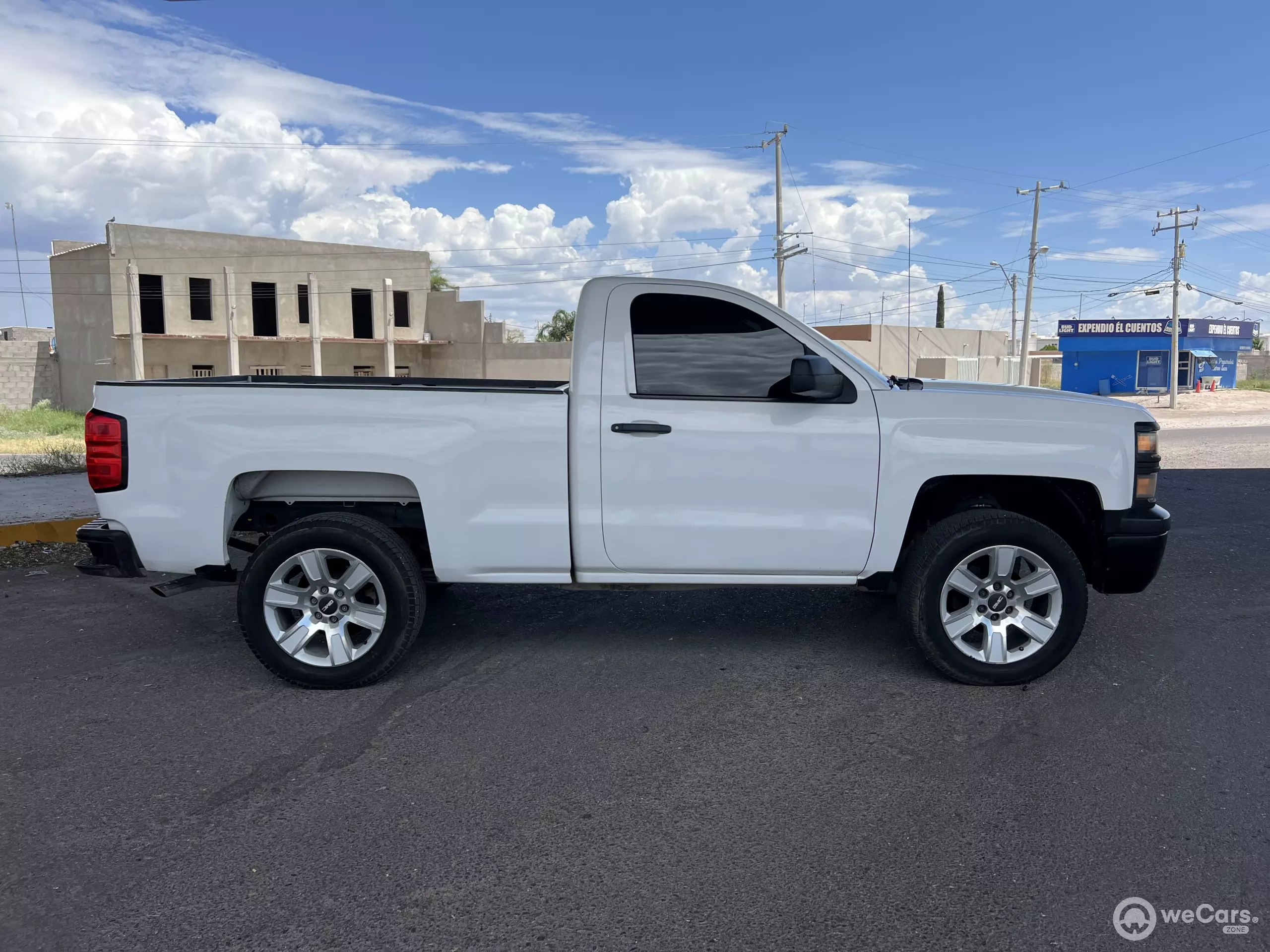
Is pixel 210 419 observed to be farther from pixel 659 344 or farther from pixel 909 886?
pixel 909 886

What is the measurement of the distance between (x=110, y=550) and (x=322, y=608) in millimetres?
1099

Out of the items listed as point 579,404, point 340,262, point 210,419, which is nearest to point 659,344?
point 579,404

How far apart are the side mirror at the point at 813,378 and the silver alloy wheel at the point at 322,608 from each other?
2283 mm

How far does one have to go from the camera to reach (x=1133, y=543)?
4805mm

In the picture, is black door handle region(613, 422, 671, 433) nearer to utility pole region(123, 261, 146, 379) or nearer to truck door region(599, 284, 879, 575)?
truck door region(599, 284, 879, 575)

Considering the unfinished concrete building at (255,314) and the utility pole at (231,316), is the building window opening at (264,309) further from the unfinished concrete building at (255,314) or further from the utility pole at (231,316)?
the utility pole at (231,316)

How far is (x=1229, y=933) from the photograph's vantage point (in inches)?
110

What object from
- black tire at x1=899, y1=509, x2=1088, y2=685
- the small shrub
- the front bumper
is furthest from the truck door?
the small shrub

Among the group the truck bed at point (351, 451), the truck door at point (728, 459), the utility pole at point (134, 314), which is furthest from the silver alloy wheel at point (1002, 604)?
the utility pole at point (134, 314)

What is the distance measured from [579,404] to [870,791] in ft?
7.30

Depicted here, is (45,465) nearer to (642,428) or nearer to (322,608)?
(322,608)

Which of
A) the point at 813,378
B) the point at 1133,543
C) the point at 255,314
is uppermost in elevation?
the point at 255,314

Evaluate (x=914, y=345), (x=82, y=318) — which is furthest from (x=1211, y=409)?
(x=82, y=318)

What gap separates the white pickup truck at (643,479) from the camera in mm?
4695
